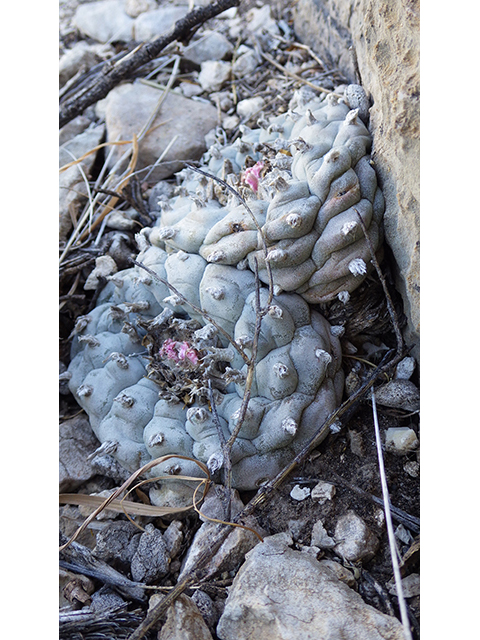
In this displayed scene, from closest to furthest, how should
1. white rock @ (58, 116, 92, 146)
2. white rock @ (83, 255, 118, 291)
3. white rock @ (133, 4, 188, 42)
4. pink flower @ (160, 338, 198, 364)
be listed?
pink flower @ (160, 338, 198, 364)
white rock @ (83, 255, 118, 291)
white rock @ (58, 116, 92, 146)
white rock @ (133, 4, 188, 42)

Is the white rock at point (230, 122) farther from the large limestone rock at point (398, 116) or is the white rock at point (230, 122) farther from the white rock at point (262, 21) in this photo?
the large limestone rock at point (398, 116)

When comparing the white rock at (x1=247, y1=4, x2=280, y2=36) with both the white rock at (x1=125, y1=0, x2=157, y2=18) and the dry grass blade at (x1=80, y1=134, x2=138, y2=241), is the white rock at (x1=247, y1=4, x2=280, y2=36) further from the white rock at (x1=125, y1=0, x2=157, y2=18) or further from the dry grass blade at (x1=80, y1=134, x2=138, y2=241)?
the dry grass blade at (x1=80, y1=134, x2=138, y2=241)

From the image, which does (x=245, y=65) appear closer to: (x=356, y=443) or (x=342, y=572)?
(x=356, y=443)

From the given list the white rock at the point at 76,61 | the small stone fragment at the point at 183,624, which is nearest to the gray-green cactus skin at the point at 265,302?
the small stone fragment at the point at 183,624

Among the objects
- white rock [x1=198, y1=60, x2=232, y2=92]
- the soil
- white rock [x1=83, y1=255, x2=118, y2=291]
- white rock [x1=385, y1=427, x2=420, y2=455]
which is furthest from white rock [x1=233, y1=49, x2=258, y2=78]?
white rock [x1=385, y1=427, x2=420, y2=455]
